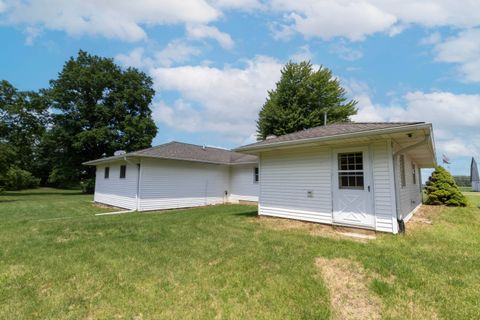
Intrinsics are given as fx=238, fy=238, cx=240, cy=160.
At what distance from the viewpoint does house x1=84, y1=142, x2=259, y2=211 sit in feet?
36.8

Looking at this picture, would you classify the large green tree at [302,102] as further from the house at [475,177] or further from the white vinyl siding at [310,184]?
the house at [475,177]

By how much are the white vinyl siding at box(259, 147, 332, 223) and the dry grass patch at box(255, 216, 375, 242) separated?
206mm

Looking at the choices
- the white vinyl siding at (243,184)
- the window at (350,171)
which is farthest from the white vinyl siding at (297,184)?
the white vinyl siding at (243,184)

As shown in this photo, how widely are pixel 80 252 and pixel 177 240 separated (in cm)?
192

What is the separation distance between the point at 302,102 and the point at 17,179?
27.9m

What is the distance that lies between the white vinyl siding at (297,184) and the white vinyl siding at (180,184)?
5.68m

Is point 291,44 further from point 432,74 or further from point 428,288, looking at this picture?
point 428,288

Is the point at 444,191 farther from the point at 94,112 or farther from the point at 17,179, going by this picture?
the point at 17,179

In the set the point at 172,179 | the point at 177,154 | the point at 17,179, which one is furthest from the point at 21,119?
the point at 172,179

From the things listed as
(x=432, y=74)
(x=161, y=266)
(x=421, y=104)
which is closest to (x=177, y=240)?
(x=161, y=266)

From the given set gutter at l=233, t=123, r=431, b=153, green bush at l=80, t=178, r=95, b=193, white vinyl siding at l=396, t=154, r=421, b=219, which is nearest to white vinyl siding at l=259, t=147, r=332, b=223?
gutter at l=233, t=123, r=431, b=153

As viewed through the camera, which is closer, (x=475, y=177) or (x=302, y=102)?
(x=302, y=102)

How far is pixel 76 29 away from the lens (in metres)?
9.88

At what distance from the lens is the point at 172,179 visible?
40.0 ft
